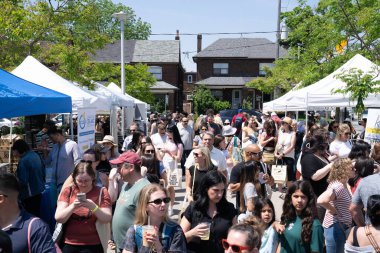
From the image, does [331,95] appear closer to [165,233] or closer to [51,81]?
[51,81]

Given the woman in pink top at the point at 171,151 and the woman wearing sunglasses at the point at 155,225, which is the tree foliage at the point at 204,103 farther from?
the woman wearing sunglasses at the point at 155,225

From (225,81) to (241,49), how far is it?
5020mm

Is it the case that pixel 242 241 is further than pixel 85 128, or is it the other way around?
pixel 85 128

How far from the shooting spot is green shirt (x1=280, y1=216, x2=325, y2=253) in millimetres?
4262

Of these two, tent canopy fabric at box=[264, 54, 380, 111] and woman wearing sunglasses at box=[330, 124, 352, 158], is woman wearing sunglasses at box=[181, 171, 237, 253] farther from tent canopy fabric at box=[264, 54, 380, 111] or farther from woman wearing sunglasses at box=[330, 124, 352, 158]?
tent canopy fabric at box=[264, 54, 380, 111]

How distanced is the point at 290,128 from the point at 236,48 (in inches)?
1740

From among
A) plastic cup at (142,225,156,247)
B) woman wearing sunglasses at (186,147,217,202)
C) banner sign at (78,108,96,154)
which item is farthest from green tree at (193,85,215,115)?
plastic cup at (142,225,156,247)

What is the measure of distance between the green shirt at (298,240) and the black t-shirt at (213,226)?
20.5 inches

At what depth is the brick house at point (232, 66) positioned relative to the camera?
169 ft

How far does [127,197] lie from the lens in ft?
15.0

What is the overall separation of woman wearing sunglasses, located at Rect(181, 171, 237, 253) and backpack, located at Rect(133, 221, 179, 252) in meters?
0.55

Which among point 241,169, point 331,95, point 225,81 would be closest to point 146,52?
point 225,81

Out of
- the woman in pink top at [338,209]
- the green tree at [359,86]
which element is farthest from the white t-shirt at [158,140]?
the woman in pink top at [338,209]

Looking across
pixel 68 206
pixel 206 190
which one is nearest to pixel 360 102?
pixel 206 190
